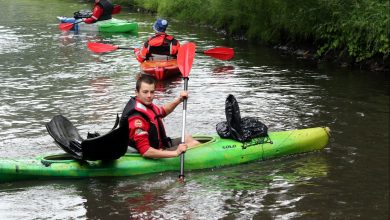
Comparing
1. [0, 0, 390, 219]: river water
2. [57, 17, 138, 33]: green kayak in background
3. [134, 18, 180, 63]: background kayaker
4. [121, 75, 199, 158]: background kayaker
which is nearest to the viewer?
[0, 0, 390, 219]: river water

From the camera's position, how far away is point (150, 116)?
246 inches

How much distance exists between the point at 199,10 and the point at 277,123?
Result: 12.4 metres

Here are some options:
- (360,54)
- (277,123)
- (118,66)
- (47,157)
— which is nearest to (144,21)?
(118,66)

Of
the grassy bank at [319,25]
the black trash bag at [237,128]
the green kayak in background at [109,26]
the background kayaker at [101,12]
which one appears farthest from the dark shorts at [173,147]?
the background kayaker at [101,12]

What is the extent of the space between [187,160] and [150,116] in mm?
640

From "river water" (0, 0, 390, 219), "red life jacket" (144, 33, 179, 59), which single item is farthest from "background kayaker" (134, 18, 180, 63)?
"river water" (0, 0, 390, 219)

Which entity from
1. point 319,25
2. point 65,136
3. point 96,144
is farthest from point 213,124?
point 319,25

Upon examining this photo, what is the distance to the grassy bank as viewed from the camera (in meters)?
11.4

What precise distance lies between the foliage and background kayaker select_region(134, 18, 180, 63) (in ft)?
11.0

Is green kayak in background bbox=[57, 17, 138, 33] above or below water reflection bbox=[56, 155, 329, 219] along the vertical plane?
above

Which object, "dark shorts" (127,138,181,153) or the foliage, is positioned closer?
"dark shorts" (127,138,181,153)

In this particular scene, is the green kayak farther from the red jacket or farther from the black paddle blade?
the red jacket

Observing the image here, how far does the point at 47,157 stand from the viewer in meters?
6.47

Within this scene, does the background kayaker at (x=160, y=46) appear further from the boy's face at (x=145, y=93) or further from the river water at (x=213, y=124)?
the boy's face at (x=145, y=93)
